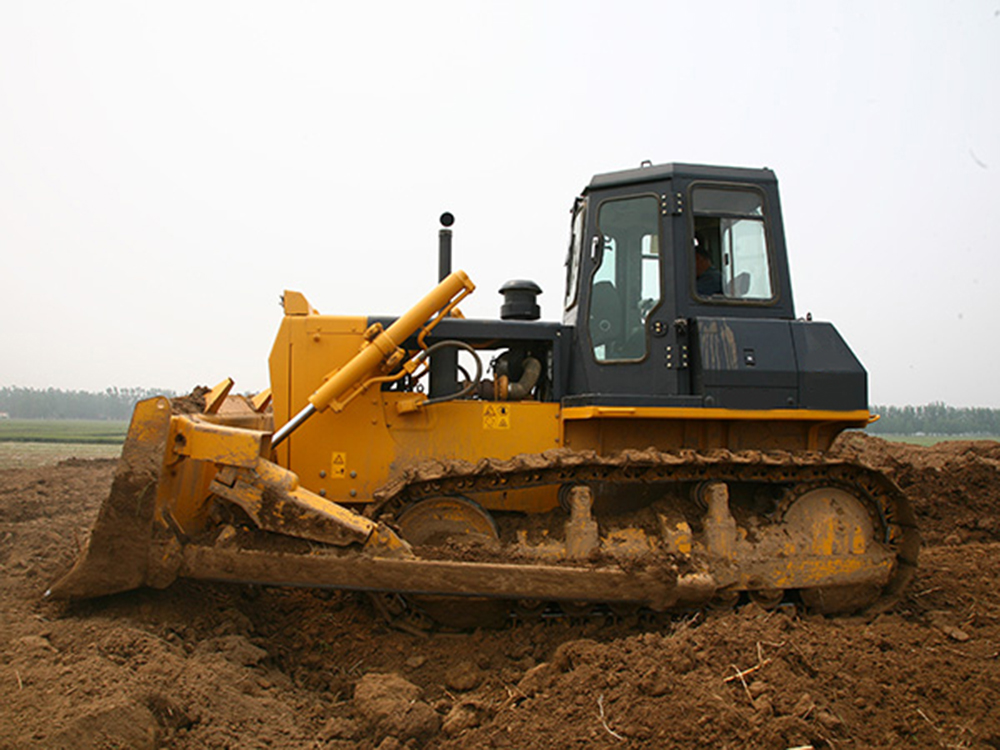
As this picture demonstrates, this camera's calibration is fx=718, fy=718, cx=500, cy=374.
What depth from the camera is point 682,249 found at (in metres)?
5.77

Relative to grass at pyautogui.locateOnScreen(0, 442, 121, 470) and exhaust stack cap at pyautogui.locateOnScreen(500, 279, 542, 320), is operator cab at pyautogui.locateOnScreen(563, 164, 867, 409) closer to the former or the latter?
exhaust stack cap at pyautogui.locateOnScreen(500, 279, 542, 320)

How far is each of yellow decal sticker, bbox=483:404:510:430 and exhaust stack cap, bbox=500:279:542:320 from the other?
104 centimetres

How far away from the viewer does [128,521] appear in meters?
4.50

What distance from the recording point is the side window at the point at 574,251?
6.30 metres

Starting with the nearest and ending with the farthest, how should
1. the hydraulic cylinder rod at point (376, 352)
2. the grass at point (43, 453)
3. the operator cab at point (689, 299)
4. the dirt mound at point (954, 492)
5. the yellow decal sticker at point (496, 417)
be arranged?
the hydraulic cylinder rod at point (376, 352) → the operator cab at point (689, 299) → the yellow decal sticker at point (496, 417) → the dirt mound at point (954, 492) → the grass at point (43, 453)

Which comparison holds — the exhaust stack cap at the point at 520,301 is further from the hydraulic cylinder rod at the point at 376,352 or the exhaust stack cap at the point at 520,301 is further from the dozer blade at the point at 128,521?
the dozer blade at the point at 128,521

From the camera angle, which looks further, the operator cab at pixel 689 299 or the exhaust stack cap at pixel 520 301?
the exhaust stack cap at pixel 520 301

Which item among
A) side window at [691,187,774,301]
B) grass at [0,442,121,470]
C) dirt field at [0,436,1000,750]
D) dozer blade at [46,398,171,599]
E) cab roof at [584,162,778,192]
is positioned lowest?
dirt field at [0,436,1000,750]

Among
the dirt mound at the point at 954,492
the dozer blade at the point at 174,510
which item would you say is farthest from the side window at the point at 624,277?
the dirt mound at the point at 954,492

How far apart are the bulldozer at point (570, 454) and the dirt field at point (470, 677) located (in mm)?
338

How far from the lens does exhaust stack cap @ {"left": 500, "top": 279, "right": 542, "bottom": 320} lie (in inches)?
255

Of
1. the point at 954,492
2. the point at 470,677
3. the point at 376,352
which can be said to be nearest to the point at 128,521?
the point at 376,352

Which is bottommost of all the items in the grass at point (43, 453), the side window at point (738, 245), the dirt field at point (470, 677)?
the dirt field at point (470, 677)

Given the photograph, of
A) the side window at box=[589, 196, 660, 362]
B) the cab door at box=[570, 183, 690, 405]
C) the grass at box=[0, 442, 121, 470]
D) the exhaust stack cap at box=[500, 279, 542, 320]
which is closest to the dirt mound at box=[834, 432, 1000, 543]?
the cab door at box=[570, 183, 690, 405]
